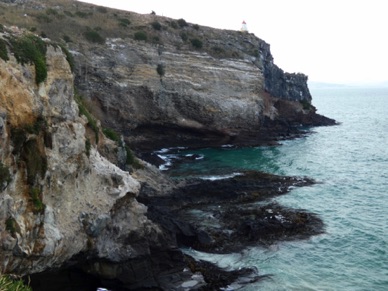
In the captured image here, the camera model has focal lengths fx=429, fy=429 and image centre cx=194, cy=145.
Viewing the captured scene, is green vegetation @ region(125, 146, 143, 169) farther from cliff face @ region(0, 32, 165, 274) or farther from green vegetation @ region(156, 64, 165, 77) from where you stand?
green vegetation @ region(156, 64, 165, 77)

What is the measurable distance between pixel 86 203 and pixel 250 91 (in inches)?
1646

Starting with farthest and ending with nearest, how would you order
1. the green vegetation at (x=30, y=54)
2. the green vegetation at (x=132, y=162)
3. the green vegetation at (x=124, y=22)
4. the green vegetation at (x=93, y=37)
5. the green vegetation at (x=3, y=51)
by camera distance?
the green vegetation at (x=124, y=22) → the green vegetation at (x=93, y=37) → the green vegetation at (x=132, y=162) → the green vegetation at (x=30, y=54) → the green vegetation at (x=3, y=51)

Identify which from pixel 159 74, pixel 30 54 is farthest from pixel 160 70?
pixel 30 54

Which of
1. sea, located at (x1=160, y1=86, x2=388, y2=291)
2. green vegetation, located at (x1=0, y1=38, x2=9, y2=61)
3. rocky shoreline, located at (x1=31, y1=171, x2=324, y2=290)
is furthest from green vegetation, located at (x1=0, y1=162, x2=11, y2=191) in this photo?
sea, located at (x1=160, y1=86, x2=388, y2=291)

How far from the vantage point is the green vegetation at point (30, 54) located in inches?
624

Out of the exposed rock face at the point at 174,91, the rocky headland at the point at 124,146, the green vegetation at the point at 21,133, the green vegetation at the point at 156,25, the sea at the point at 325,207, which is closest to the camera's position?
the green vegetation at the point at 21,133

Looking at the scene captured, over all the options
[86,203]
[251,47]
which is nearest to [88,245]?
[86,203]

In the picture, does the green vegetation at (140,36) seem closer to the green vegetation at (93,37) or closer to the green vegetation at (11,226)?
the green vegetation at (93,37)

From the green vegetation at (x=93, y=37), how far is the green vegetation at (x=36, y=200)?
3605 cm

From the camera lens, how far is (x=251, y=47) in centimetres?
6275

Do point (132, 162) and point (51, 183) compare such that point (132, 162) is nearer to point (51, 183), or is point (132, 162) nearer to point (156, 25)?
point (51, 183)

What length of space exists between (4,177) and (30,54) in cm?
557

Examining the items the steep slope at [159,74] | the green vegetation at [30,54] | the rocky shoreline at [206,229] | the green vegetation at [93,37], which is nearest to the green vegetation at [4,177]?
the rocky shoreline at [206,229]

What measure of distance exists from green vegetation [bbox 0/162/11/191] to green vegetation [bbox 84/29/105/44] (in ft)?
121
